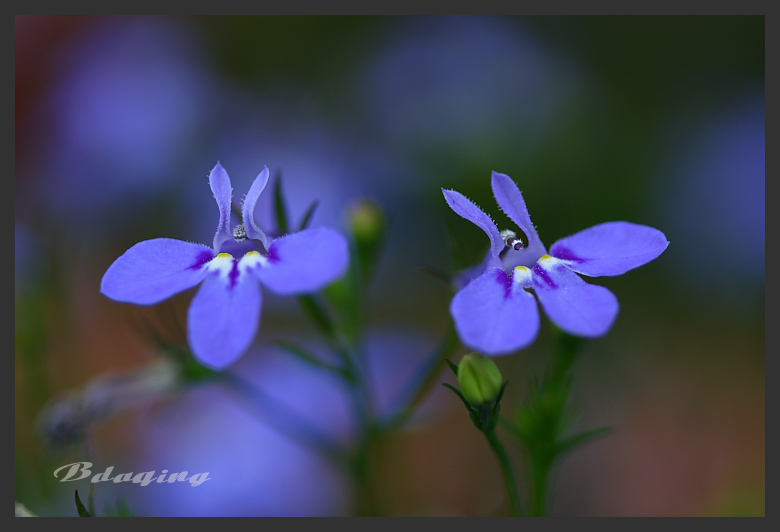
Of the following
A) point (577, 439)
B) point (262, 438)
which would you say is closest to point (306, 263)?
point (577, 439)

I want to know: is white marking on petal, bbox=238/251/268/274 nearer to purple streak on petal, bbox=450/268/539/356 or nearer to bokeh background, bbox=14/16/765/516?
purple streak on petal, bbox=450/268/539/356

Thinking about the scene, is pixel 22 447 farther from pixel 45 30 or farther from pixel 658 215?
pixel 658 215

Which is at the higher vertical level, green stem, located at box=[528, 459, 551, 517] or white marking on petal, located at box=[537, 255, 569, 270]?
white marking on petal, located at box=[537, 255, 569, 270]

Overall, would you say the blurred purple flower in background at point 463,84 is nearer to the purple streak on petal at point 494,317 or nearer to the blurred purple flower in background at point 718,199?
the blurred purple flower in background at point 718,199

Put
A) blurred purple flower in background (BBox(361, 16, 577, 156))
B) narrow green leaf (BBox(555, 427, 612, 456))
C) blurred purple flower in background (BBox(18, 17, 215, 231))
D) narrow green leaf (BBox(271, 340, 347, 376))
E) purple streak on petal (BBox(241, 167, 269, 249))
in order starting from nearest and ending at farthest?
purple streak on petal (BBox(241, 167, 269, 249))
narrow green leaf (BBox(555, 427, 612, 456))
narrow green leaf (BBox(271, 340, 347, 376))
blurred purple flower in background (BBox(18, 17, 215, 231))
blurred purple flower in background (BBox(361, 16, 577, 156))

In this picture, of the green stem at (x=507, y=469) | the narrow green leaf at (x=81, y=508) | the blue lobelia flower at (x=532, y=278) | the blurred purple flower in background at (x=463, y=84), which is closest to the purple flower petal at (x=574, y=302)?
the blue lobelia flower at (x=532, y=278)

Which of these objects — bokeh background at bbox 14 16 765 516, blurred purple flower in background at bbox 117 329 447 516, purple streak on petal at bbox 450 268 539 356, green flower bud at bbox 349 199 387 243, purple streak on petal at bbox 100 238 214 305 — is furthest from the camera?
bokeh background at bbox 14 16 765 516

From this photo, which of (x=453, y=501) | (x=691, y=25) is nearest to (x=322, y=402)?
(x=453, y=501)

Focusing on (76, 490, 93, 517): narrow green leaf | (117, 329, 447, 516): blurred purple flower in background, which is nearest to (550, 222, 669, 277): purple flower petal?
(76, 490, 93, 517): narrow green leaf

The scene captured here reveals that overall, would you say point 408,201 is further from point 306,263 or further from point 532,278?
point 306,263
